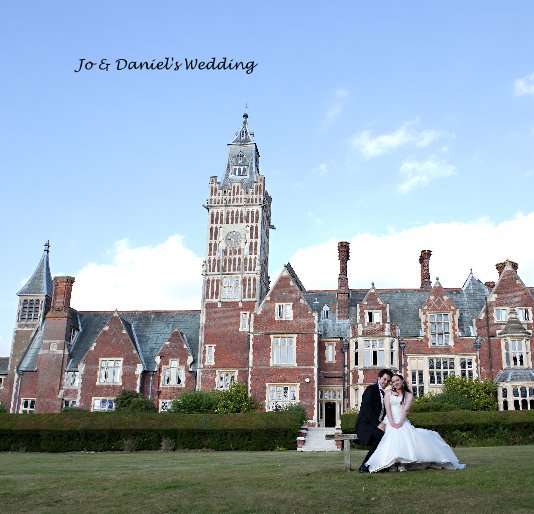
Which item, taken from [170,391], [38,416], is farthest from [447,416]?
[170,391]

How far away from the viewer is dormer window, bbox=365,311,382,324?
43066mm

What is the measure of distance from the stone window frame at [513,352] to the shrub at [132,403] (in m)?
22.1

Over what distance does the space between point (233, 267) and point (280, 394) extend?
11113 millimetres

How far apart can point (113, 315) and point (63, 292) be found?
4.29 metres

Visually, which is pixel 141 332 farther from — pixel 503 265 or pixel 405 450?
pixel 405 450

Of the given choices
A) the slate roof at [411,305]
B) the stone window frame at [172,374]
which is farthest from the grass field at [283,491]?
the stone window frame at [172,374]

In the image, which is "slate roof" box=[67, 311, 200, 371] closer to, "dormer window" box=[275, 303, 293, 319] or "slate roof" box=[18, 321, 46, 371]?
"slate roof" box=[18, 321, 46, 371]

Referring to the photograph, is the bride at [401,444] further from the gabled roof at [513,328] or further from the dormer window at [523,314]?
the dormer window at [523,314]

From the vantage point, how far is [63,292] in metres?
50.1

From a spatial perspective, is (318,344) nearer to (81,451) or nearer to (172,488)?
(81,451)

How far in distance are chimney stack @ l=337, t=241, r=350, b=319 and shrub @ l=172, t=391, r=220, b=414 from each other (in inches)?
426

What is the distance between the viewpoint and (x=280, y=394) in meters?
42.9

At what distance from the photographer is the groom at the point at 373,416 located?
13625mm

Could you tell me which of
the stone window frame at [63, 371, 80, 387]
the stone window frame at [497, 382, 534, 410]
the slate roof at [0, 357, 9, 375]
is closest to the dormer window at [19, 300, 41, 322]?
the slate roof at [0, 357, 9, 375]
